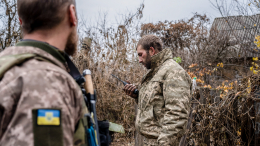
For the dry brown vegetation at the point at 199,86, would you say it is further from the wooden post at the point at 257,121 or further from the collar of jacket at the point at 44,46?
the collar of jacket at the point at 44,46

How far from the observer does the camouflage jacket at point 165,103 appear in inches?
80.6

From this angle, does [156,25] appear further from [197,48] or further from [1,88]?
[1,88]

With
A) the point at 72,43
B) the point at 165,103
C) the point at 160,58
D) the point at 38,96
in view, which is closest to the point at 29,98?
the point at 38,96

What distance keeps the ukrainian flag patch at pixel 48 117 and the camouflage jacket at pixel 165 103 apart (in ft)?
4.90

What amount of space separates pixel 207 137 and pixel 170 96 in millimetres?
1950

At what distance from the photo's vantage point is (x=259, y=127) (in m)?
3.31

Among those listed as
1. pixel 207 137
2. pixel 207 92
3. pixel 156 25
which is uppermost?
pixel 156 25

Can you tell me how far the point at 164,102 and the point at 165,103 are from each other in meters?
0.11

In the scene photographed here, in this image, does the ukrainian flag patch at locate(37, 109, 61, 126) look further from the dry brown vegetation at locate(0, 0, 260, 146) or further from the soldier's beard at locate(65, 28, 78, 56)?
the dry brown vegetation at locate(0, 0, 260, 146)

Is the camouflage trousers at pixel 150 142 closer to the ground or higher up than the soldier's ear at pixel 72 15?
closer to the ground

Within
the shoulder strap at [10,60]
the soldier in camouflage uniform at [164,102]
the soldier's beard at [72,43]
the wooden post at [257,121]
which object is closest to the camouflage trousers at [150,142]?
the soldier in camouflage uniform at [164,102]

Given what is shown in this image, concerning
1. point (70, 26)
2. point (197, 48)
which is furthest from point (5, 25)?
point (197, 48)

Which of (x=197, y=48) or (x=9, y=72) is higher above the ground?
(x=197, y=48)

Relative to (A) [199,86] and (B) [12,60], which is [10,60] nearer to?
(B) [12,60]
